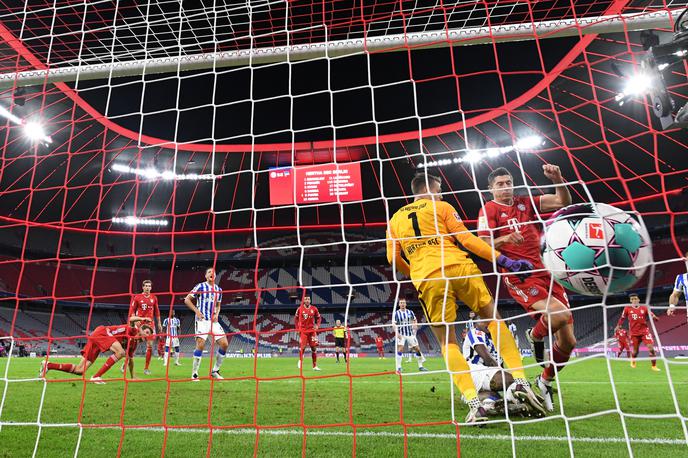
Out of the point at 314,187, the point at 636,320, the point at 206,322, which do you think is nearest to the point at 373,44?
the point at 206,322

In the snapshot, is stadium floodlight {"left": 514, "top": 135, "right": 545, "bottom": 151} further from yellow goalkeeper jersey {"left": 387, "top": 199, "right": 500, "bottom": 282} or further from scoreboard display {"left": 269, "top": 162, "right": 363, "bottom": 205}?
yellow goalkeeper jersey {"left": 387, "top": 199, "right": 500, "bottom": 282}

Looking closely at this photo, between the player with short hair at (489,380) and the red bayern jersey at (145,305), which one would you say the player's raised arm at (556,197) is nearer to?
the player with short hair at (489,380)

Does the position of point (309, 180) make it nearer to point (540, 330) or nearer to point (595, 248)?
point (540, 330)

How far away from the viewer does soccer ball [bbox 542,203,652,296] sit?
2.67 m

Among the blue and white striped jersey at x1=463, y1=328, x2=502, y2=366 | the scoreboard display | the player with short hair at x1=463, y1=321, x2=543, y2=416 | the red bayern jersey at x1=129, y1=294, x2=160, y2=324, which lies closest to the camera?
the player with short hair at x1=463, y1=321, x2=543, y2=416

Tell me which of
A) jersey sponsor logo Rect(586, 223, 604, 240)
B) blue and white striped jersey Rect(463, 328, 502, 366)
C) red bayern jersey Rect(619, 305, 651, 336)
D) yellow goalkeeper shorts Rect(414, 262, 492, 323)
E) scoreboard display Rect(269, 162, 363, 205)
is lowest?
blue and white striped jersey Rect(463, 328, 502, 366)

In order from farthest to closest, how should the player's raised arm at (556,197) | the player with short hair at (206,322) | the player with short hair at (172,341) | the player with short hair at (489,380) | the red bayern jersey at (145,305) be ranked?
the red bayern jersey at (145,305) → the player with short hair at (206,322) → the player with short hair at (172,341) → the player with short hair at (489,380) → the player's raised arm at (556,197)

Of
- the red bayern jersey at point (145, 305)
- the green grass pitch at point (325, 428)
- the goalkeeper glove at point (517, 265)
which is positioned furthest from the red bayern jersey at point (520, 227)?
the red bayern jersey at point (145, 305)

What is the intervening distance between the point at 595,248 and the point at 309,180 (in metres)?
12.1

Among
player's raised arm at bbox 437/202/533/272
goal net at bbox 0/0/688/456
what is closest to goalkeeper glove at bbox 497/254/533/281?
player's raised arm at bbox 437/202/533/272

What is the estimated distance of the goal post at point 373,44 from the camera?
3.48 m

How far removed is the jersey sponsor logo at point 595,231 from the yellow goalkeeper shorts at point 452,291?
2.89 ft

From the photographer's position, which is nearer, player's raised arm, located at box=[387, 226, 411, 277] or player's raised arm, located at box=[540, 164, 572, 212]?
player's raised arm, located at box=[540, 164, 572, 212]

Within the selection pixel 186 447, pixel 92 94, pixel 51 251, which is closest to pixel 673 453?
pixel 186 447
